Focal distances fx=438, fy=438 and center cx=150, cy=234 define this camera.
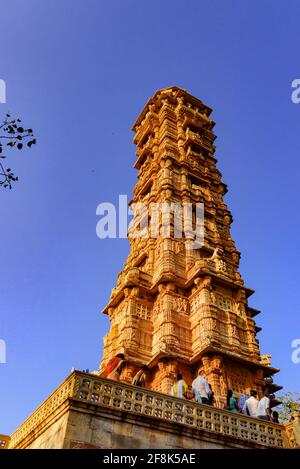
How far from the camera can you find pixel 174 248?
77.3ft

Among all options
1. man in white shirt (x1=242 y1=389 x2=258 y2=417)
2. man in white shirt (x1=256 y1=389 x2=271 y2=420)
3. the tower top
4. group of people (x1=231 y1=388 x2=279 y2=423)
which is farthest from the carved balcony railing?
the tower top

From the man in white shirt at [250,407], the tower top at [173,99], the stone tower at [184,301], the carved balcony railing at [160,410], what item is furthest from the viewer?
the tower top at [173,99]

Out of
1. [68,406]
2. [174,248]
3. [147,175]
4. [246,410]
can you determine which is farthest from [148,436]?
[147,175]

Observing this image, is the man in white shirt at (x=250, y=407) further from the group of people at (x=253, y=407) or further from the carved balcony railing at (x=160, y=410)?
the carved balcony railing at (x=160, y=410)

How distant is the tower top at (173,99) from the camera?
36781 millimetres

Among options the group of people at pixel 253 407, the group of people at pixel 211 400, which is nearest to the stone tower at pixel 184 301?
the group of people at pixel 253 407

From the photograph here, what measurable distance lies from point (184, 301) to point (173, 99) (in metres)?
20.9

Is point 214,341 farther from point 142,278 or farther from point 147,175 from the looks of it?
point 147,175

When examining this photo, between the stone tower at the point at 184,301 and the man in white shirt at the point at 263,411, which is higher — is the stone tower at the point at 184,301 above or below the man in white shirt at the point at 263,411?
above

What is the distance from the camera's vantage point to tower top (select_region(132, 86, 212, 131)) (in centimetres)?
3678

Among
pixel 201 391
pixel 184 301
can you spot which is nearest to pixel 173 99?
pixel 184 301

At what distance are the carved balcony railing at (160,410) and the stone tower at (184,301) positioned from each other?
244 inches

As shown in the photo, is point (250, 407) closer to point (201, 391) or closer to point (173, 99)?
point (201, 391)

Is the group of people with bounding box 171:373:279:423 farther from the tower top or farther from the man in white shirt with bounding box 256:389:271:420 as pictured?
the tower top
